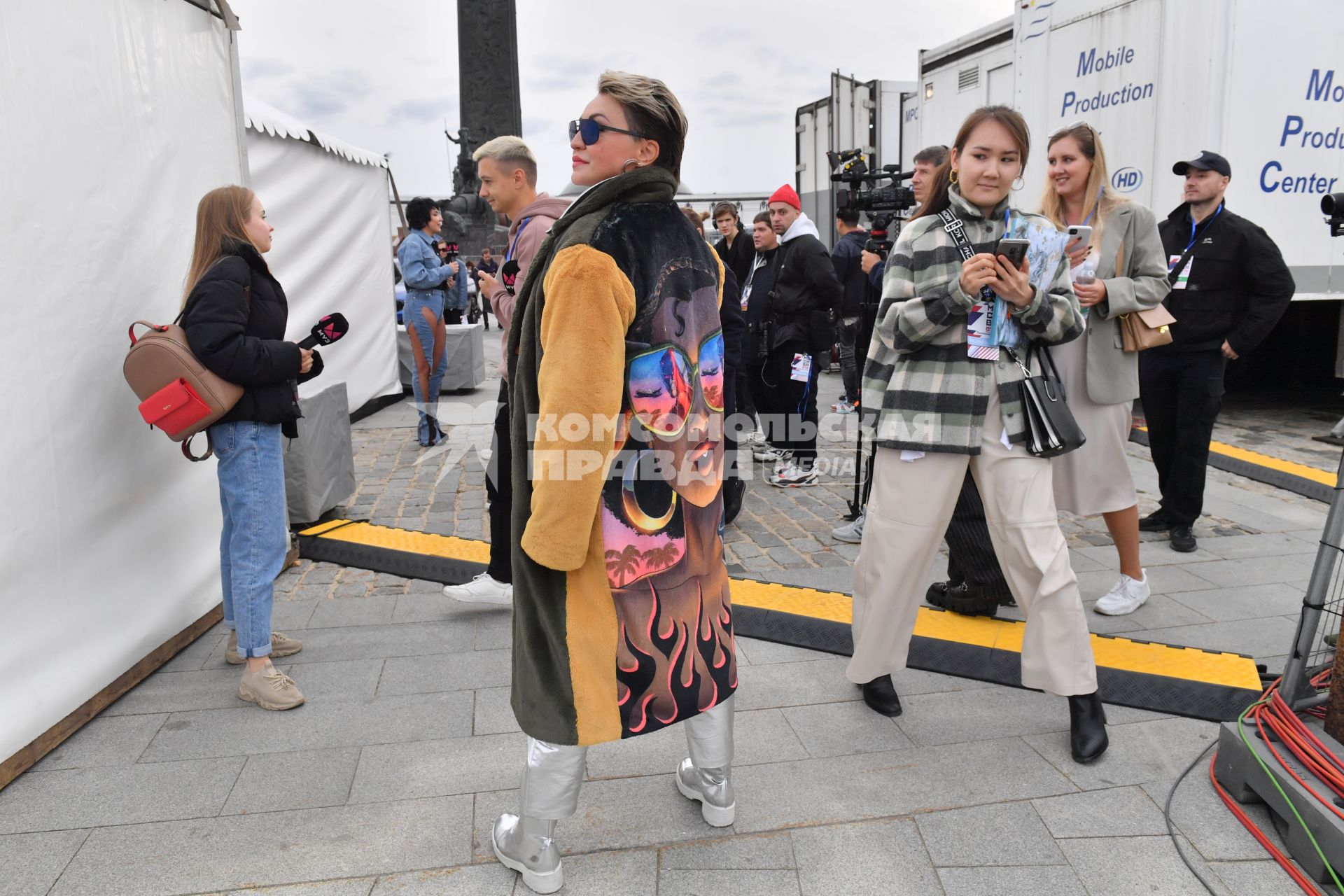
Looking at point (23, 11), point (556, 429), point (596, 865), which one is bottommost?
point (596, 865)

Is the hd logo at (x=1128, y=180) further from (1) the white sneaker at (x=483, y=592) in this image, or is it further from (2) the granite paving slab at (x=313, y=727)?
(2) the granite paving slab at (x=313, y=727)

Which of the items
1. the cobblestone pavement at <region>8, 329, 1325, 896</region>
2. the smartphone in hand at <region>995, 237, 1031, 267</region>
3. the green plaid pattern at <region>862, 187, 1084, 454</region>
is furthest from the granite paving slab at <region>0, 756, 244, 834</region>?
the smartphone in hand at <region>995, 237, 1031, 267</region>

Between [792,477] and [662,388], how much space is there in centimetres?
452

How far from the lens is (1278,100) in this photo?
6629 mm

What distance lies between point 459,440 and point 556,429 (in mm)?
6606

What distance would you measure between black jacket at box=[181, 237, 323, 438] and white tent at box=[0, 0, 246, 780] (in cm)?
47

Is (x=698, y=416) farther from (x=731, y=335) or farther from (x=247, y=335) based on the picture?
(x=731, y=335)

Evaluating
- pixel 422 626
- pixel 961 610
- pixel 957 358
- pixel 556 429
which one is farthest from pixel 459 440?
pixel 556 429

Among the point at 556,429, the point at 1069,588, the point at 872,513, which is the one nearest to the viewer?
the point at 556,429

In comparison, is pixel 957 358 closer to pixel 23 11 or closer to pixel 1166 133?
pixel 23 11

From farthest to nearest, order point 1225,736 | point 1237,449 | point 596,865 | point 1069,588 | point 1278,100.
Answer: point 1237,449 < point 1278,100 < point 1069,588 < point 1225,736 < point 596,865

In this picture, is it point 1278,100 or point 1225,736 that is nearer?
point 1225,736

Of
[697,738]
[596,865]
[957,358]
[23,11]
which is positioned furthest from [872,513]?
[23,11]

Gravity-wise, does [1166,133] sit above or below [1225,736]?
above
